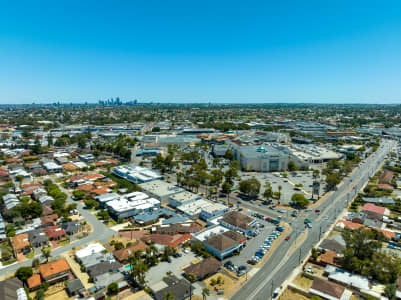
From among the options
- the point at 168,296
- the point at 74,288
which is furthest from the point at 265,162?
the point at 74,288

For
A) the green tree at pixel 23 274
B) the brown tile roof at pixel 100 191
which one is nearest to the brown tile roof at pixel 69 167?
the brown tile roof at pixel 100 191

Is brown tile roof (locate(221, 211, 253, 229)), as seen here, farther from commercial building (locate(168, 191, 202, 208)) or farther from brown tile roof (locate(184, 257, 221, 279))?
commercial building (locate(168, 191, 202, 208))

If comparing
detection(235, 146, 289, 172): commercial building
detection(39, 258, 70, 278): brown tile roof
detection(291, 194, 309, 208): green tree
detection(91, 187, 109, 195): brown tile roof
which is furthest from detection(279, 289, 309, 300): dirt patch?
detection(235, 146, 289, 172): commercial building

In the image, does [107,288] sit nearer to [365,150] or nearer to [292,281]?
[292,281]

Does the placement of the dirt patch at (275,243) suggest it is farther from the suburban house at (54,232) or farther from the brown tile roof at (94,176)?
the brown tile roof at (94,176)

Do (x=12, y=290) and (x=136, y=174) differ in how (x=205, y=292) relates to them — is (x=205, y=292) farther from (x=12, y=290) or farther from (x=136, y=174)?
(x=136, y=174)

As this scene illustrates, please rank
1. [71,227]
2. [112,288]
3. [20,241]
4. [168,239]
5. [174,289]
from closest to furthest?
[174,289], [112,288], [20,241], [168,239], [71,227]
